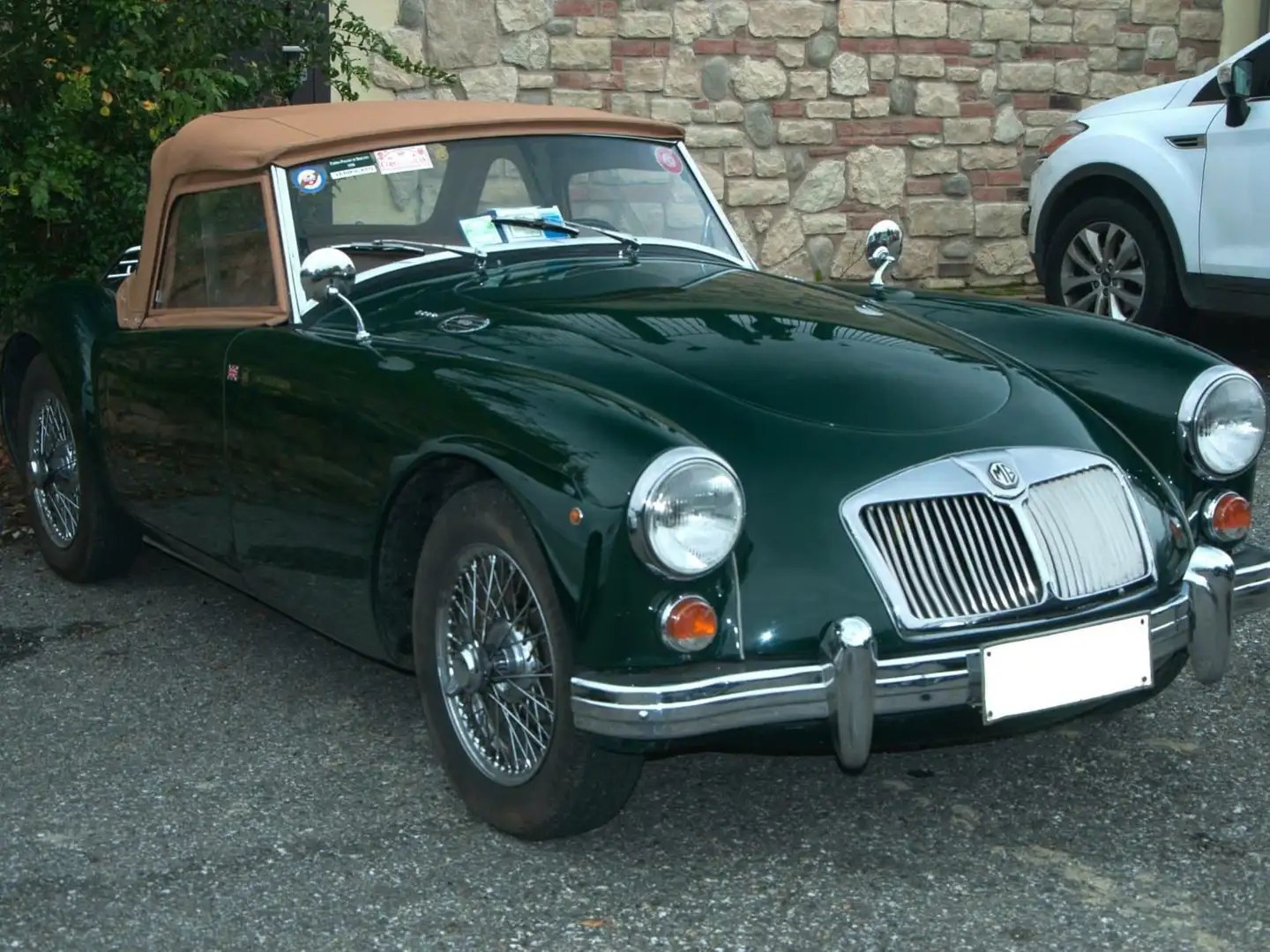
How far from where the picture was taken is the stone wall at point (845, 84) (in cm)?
901

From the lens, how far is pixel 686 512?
9.61 feet

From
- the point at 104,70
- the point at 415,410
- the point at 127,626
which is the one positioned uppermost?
the point at 104,70

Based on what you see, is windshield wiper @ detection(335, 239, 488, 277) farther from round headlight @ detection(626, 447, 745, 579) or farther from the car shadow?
round headlight @ detection(626, 447, 745, 579)

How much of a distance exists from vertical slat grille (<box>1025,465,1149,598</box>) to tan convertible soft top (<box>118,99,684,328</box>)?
75.4 inches

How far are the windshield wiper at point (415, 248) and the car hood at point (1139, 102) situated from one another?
4.84 metres

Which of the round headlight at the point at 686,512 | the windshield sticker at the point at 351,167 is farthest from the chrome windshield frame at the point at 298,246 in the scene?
the round headlight at the point at 686,512

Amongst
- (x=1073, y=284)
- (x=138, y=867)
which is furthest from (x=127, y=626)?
(x=1073, y=284)

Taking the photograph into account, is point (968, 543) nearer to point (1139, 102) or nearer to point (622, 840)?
point (622, 840)

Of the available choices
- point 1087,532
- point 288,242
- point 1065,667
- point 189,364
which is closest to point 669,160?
point 288,242

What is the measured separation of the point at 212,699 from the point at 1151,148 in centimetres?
540

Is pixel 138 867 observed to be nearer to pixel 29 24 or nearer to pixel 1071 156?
pixel 29 24

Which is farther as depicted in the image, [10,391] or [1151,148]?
[1151,148]

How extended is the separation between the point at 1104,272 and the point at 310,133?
480cm

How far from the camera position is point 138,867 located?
10.5ft
